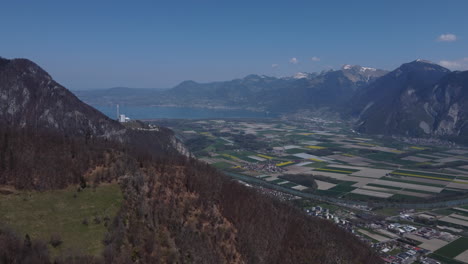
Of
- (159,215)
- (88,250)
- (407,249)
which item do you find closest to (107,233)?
(88,250)

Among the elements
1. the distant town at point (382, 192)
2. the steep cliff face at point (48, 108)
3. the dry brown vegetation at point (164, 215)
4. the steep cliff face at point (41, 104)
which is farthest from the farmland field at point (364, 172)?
the dry brown vegetation at point (164, 215)

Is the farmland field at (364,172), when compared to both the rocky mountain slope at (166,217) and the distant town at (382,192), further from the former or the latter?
the rocky mountain slope at (166,217)

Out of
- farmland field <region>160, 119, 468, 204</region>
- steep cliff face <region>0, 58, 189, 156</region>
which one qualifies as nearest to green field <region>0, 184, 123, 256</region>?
steep cliff face <region>0, 58, 189, 156</region>

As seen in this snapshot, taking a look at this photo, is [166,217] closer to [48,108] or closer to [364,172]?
[48,108]

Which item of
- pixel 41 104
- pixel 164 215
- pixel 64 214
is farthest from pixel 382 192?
pixel 41 104

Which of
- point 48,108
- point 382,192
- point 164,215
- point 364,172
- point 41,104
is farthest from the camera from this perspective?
point 364,172
